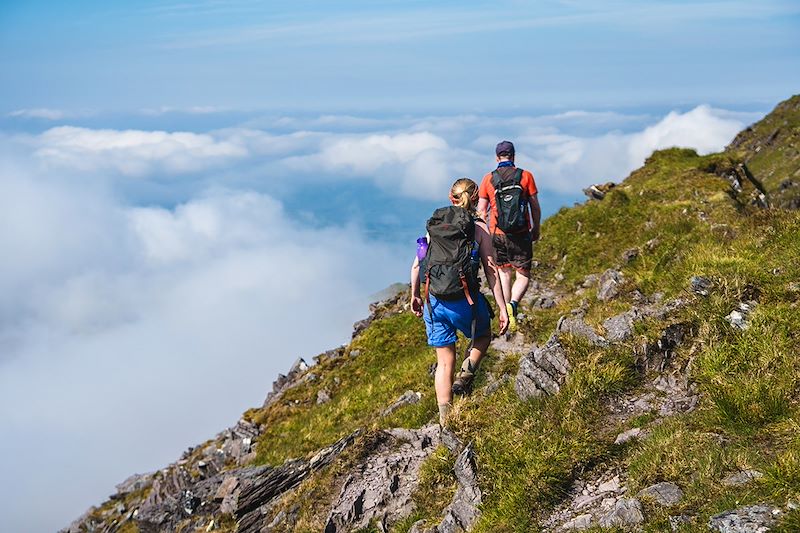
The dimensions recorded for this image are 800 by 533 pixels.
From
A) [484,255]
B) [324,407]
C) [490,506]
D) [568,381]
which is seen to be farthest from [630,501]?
[324,407]

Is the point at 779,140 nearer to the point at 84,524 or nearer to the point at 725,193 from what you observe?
the point at 725,193

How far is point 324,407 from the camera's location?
2152 cm

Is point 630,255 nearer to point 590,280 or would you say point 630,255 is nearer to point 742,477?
point 590,280

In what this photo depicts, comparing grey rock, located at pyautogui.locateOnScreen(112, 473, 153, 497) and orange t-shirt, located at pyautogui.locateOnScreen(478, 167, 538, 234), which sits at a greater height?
orange t-shirt, located at pyautogui.locateOnScreen(478, 167, 538, 234)

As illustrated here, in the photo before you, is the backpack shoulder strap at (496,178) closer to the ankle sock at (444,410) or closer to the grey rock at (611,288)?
the grey rock at (611,288)

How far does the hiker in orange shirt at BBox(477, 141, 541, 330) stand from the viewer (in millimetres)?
12633

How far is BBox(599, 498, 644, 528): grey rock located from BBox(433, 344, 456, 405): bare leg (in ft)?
13.0

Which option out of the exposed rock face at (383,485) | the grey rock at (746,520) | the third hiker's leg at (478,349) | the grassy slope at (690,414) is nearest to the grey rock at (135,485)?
the grassy slope at (690,414)

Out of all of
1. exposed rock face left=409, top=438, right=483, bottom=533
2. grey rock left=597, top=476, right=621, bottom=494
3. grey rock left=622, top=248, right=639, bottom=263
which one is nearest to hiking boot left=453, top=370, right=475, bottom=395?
exposed rock face left=409, top=438, right=483, bottom=533

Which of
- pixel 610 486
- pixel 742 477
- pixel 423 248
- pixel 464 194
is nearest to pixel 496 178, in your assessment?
pixel 464 194

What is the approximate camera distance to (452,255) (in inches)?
373

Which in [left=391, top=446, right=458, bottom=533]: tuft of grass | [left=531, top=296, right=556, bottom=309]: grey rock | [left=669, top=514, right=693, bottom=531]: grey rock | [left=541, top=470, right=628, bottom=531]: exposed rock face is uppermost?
[left=669, top=514, right=693, bottom=531]: grey rock

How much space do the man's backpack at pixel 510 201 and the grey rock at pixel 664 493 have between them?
7025 millimetres

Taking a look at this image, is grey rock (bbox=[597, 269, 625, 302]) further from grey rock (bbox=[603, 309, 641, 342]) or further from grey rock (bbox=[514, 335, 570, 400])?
grey rock (bbox=[514, 335, 570, 400])
